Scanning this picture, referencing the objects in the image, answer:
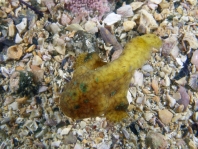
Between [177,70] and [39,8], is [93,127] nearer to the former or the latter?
[177,70]

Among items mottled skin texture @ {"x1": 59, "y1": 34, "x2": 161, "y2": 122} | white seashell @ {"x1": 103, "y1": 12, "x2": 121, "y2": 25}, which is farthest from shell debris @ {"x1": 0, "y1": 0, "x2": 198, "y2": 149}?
mottled skin texture @ {"x1": 59, "y1": 34, "x2": 161, "y2": 122}

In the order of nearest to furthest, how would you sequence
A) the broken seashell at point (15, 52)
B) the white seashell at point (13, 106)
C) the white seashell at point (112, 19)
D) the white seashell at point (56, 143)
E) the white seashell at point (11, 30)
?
the white seashell at point (56, 143), the white seashell at point (13, 106), the broken seashell at point (15, 52), the white seashell at point (11, 30), the white seashell at point (112, 19)

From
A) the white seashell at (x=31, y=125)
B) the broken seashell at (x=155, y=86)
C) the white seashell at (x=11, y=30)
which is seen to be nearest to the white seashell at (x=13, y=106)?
the white seashell at (x=31, y=125)

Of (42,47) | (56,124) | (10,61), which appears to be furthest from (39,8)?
(56,124)

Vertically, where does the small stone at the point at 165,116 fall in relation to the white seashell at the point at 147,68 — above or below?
below

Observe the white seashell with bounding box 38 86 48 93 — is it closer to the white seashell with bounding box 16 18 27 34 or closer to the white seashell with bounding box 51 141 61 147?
the white seashell with bounding box 51 141 61 147

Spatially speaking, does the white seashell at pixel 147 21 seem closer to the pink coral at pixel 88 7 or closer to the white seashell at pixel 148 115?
the pink coral at pixel 88 7

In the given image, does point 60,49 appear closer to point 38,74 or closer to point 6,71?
point 38,74

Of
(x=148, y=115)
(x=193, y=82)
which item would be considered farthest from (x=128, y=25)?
(x=148, y=115)
